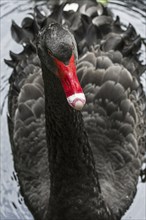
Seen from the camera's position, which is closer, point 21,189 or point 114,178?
point 114,178

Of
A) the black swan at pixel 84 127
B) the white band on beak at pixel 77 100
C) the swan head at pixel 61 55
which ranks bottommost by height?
the black swan at pixel 84 127

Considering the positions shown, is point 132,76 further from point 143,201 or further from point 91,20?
point 143,201

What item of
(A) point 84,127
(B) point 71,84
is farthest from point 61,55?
(A) point 84,127

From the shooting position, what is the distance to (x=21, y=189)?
3.39 meters

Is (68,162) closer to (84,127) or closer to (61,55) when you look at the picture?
(84,127)

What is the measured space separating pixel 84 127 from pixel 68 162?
0.22 metres

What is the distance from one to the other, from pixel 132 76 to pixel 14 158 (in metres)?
0.75

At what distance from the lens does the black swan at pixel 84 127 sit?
283 cm

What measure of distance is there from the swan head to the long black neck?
10 centimetres

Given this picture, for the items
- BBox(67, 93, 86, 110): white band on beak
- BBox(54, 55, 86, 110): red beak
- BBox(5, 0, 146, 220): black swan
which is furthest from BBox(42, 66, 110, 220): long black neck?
BBox(67, 93, 86, 110): white band on beak

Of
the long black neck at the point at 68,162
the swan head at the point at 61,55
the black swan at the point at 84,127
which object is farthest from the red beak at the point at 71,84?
the black swan at the point at 84,127

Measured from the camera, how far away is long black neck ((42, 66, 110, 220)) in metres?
2.56

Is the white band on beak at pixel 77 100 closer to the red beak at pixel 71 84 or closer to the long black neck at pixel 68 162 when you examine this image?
the red beak at pixel 71 84

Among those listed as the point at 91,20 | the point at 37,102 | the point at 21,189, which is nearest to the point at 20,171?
the point at 21,189
